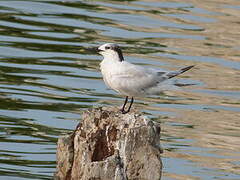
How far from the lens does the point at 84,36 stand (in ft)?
72.7

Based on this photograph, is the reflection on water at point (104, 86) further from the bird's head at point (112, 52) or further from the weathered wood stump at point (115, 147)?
the weathered wood stump at point (115, 147)

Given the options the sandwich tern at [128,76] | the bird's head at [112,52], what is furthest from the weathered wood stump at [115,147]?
the bird's head at [112,52]

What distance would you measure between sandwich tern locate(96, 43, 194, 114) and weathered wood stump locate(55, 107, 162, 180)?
0.30 m

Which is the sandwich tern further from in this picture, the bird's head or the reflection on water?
the reflection on water

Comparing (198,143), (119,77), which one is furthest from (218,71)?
(119,77)

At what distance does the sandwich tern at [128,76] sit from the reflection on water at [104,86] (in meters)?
0.46

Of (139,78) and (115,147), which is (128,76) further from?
(115,147)

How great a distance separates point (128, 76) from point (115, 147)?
846 millimetres

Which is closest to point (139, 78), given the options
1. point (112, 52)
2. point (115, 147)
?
point (112, 52)

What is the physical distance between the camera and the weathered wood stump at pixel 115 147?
10359 mm

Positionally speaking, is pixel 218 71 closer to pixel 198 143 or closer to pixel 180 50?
pixel 180 50

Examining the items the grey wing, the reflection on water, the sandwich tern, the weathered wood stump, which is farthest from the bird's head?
the reflection on water

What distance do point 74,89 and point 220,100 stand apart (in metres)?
2.65

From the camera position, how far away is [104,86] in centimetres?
1891
